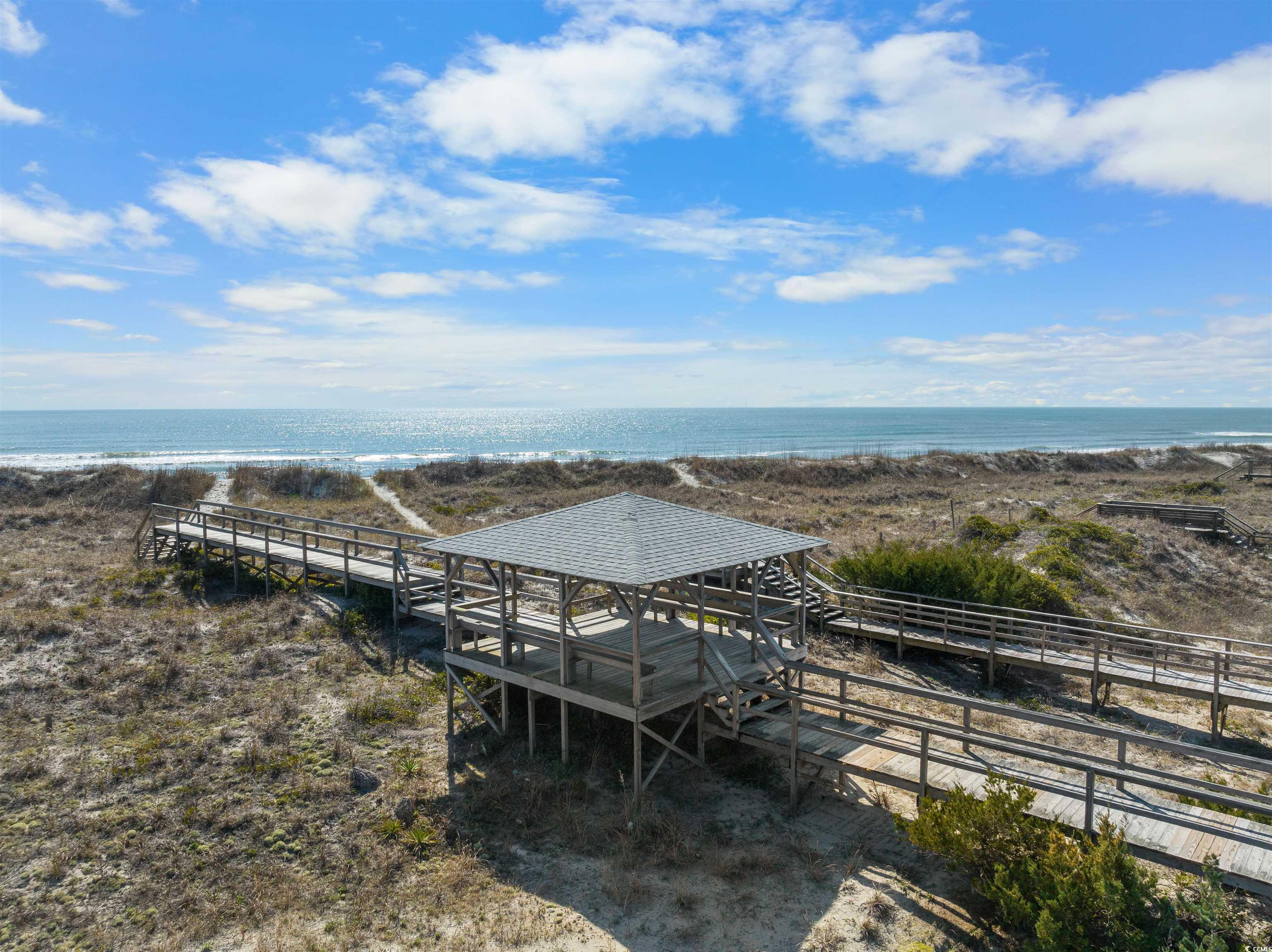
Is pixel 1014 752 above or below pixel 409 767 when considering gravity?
above

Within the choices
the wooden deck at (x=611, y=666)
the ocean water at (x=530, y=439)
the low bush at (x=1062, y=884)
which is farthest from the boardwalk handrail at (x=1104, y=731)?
the ocean water at (x=530, y=439)

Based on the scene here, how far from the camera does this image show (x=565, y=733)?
1118 cm

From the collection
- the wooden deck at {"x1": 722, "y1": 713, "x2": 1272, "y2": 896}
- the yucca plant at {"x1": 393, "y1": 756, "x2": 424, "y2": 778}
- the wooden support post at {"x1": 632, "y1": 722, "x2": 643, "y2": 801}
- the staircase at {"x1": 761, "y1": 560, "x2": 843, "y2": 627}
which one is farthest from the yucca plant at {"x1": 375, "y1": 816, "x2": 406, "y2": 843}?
the staircase at {"x1": 761, "y1": 560, "x2": 843, "y2": 627}

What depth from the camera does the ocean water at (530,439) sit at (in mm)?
86812

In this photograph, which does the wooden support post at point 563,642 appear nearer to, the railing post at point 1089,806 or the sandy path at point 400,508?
the railing post at point 1089,806

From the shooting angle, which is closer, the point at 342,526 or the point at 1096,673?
the point at 1096,673

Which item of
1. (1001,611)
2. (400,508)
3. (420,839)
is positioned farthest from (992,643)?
(400,508)

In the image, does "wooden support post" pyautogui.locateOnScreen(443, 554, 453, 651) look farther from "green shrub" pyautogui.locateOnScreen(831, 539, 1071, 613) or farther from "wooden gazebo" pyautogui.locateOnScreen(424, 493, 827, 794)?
"green shrub" pyautogui.locateOnScreen(831, 539, 1071, 613)

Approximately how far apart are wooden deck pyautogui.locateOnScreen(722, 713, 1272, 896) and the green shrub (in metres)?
7.03

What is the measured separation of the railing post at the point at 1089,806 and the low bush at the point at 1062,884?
11 cm

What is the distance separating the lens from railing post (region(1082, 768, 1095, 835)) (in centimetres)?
763

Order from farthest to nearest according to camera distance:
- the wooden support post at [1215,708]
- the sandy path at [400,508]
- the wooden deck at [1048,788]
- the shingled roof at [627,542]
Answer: the sandy path at [400,508] → the wooden support post at [1215,708] → the shingled roof at [627,542] → the wooden deck at [1048,788]

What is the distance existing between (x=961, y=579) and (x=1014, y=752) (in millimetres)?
9985

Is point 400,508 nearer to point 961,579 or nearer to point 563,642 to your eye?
point 961,579
